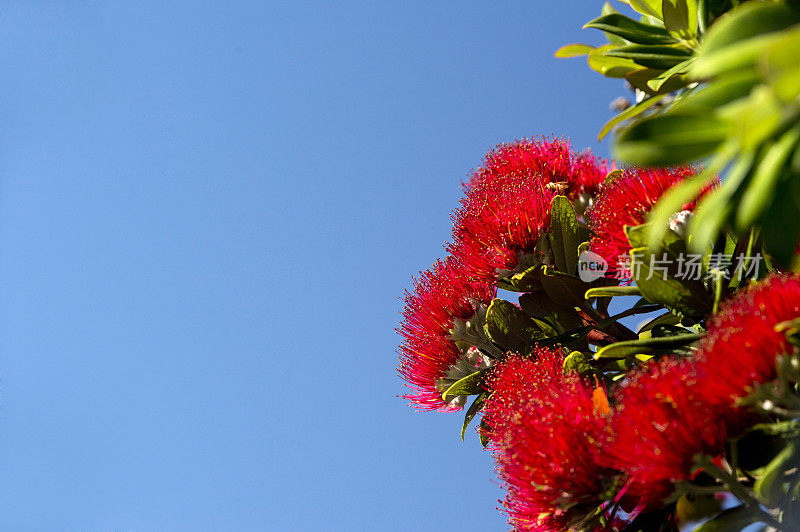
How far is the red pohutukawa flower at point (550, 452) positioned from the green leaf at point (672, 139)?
0.55 meters

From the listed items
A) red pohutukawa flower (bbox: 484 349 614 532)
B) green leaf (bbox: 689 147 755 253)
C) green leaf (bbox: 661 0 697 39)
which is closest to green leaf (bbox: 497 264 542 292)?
red pohutukawa flower (bbox: 484 349 614 532)

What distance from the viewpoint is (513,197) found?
1.63 meters

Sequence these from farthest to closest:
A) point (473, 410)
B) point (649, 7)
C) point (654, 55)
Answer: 1. point (473, 410)
2. point (649, 7)
3. point (654, 55)

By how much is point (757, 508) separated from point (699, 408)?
0.22m

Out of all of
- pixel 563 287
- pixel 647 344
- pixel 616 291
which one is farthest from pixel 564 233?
pixel 647 344

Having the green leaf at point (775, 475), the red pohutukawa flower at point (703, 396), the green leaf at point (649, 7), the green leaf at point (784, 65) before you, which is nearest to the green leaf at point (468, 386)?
the red pohutukawa flower at point (703, 396)

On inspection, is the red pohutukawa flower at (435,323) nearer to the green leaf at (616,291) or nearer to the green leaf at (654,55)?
the green leaf at (616,291)

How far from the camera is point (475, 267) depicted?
5.48ft

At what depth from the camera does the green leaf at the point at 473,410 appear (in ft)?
5.62

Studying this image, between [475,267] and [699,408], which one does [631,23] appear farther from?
[699,408]

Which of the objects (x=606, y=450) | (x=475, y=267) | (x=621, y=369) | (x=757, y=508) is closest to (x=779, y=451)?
(x=757, y=508)

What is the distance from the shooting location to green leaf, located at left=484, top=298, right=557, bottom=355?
1.63m

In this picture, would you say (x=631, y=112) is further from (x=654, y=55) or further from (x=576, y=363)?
(x=576, y=363)

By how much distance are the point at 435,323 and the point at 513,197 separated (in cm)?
38
